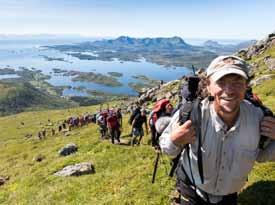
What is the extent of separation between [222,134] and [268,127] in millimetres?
596

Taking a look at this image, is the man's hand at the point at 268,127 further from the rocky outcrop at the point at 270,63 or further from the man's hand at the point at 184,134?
the rocky outcrop at the point at 270,63

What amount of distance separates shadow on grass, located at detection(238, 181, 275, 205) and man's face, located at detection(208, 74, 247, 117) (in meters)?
6.99

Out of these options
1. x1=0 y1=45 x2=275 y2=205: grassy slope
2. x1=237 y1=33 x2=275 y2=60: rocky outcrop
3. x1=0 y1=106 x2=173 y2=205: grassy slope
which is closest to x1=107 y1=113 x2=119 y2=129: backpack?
x1=0 y1=45 x2=275 y2=205: grassy slope

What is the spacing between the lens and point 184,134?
16.9ft

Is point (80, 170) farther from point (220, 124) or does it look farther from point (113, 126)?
point (220, 124)

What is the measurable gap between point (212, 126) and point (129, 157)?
18197 millimetres

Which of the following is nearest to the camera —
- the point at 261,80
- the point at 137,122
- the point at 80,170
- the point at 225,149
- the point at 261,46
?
the point at 225,149

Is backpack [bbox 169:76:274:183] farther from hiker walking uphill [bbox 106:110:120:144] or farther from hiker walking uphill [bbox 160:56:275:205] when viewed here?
hiker walking uphill [bbox 106:110:120:144]

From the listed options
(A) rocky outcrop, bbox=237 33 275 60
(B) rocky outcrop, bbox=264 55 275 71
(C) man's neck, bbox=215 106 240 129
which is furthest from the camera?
(A) rocky outcrop, bbox=237 33 275 60

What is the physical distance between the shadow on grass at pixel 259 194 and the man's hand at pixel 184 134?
680 centimetres

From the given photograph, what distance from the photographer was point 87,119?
83.6 metres

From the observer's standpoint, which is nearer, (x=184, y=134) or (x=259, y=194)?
(x=184, y=134)

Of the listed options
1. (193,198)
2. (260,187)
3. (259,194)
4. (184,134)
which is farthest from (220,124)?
(260,187)

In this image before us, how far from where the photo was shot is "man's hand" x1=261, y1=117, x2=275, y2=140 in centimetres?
511
